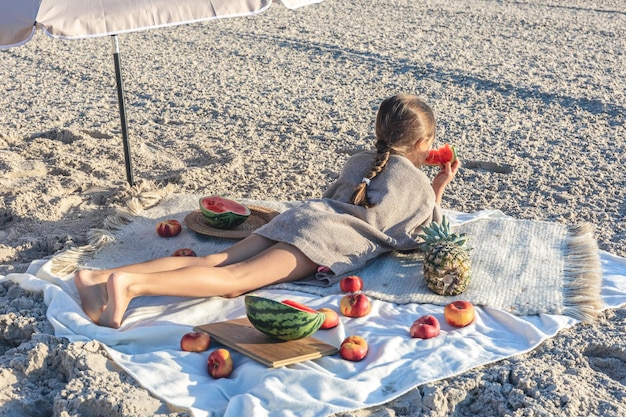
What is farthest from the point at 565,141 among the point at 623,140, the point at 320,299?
the point at 320,299

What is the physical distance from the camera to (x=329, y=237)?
16.2 ft

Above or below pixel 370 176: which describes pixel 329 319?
below

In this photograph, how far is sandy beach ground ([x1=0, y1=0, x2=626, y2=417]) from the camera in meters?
3.89

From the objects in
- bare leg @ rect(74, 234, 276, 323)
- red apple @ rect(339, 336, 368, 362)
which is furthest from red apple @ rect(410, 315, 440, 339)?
bare leg @ rect(74, 234, 276, 323)

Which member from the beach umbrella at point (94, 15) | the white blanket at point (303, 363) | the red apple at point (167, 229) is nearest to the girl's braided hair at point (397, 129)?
the white blanket at point (303, 363)

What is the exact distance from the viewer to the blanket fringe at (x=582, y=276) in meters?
4.62

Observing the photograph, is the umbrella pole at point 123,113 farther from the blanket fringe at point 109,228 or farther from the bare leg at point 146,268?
the bare leg at point 146,268

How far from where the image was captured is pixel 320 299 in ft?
15.6

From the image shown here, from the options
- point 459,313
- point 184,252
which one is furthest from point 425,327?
point 184,252

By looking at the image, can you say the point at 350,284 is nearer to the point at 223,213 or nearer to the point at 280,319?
the point at 280,319

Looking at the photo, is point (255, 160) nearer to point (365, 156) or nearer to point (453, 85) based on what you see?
point (365, 156)

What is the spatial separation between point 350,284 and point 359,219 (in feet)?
1.59

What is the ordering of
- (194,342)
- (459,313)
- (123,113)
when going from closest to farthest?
(194,342) < (459,313) < (123,113)

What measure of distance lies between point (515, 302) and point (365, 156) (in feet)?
4.50
